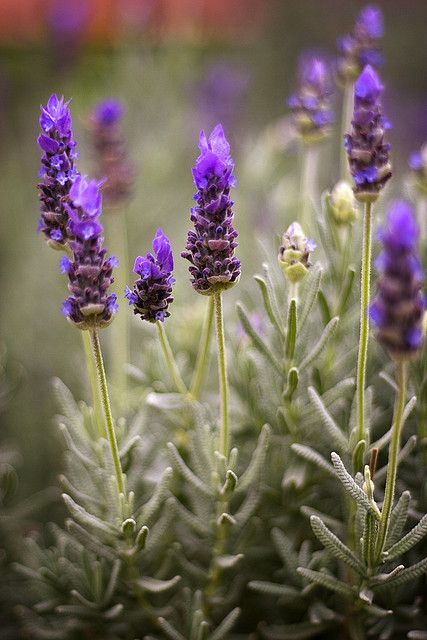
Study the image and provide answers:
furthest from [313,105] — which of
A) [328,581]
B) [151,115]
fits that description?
[151,115]

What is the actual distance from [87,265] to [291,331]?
0.95ft

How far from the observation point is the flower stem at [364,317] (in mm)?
742

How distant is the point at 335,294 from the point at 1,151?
1506 millimetres

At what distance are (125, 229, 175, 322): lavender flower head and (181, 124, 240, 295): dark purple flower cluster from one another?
0.03 metres

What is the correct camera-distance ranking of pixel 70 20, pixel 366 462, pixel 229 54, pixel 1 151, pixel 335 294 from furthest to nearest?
pixel 229 54 → pixel 1 151 → pixel 70 20 → pixel 335 294 → pixel 366 462

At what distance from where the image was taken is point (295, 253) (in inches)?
33.5

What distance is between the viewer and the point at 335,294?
3.44 ft

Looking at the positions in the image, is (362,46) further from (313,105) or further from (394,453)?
(394,453)

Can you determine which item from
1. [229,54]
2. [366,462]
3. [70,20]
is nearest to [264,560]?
[366,462]

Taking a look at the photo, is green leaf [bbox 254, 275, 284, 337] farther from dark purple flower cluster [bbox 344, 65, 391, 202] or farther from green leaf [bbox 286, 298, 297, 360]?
dark purple flower cluster [bbox 344, 65, 391, 202]

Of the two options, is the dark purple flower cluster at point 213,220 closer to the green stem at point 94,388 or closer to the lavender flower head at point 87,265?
the lavender flower head at point 87,265

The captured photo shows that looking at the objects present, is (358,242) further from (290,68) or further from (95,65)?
(290,68)

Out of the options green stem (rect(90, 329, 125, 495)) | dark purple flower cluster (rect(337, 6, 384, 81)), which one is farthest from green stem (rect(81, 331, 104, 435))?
dark purple flower cluster (rect(337, 6, 384, 81))

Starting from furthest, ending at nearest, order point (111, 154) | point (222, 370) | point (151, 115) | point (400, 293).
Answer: point (151, 115)
point (111, 154)
point (222, 370)
point (400, 293)
